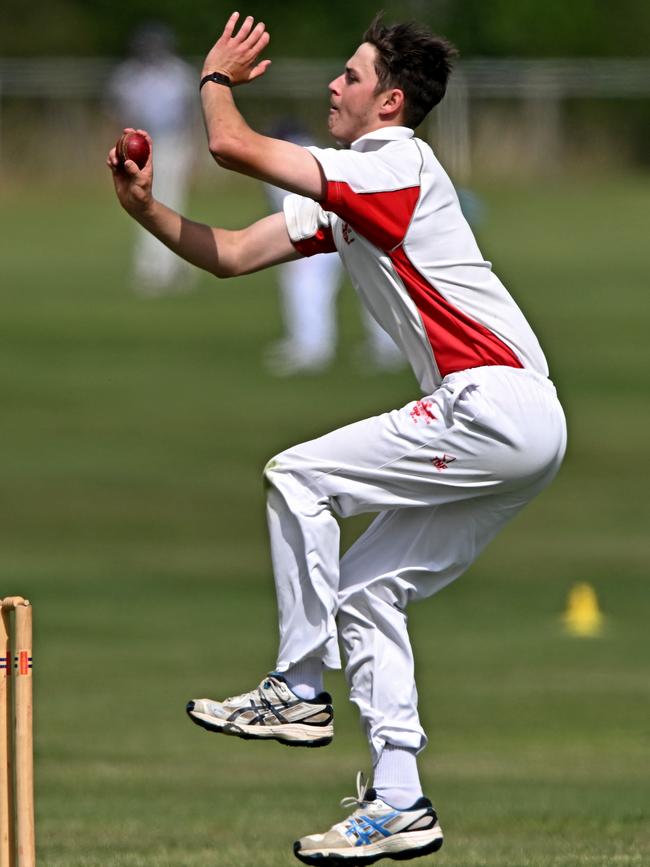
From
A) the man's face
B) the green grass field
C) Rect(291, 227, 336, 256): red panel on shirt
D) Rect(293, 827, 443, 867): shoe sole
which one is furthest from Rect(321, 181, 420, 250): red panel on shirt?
the green grass field

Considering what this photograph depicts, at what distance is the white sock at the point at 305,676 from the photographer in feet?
19.1

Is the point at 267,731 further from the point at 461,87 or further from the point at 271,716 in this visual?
the point at 461,87

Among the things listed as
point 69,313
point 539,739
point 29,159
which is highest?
point 29,159

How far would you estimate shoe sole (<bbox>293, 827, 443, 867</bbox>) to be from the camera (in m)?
5.67

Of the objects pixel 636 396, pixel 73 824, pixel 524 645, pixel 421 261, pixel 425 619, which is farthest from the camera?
pixel 636 396

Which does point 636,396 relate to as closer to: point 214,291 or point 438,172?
point 214,291

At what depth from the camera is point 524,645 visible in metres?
13.1

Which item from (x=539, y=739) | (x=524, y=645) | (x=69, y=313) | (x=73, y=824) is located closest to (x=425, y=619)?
(x=524, y=645)

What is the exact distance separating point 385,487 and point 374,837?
101 centimetres

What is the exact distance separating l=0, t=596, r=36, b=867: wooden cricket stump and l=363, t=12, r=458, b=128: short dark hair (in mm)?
1855

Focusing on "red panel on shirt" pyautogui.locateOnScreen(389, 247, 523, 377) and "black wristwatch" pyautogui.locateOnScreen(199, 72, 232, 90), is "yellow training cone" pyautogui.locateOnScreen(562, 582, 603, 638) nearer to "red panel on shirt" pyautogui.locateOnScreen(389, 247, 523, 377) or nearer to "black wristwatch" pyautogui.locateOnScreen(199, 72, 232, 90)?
"red panel on shirt" pyautogui.locateOnScreen(389, 247, 523, 377)

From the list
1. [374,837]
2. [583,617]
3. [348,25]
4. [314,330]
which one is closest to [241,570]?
[583,617]

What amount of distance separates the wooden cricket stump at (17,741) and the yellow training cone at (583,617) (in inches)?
334

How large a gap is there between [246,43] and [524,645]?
25.9ft
